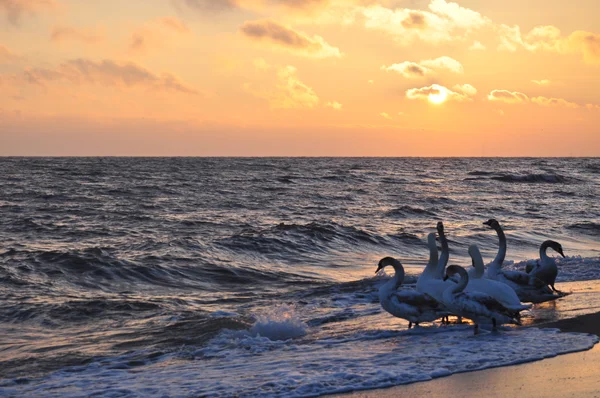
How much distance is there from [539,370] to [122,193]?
36.2 m

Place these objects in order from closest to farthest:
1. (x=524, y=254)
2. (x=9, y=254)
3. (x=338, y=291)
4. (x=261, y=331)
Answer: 1. (x=261, y=331)
2. (x=338, y=291)
3. (x=9, y=254)
4. (x=524, y=254)

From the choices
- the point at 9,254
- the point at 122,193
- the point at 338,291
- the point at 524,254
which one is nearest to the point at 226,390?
the point at 338,291

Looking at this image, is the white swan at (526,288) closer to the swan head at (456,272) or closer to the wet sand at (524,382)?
the swan head at (456,272)

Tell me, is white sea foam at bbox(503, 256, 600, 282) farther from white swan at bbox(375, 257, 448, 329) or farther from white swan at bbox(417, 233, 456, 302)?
white swan at bbox(375, 257, 448, 329)

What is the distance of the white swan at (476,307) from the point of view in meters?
9.89

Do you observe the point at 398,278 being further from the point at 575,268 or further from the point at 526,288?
the point at 575,268

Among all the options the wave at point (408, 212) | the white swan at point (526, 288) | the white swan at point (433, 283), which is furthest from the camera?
the wave at point (408, 212)

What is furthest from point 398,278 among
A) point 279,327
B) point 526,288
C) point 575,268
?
point 575,268

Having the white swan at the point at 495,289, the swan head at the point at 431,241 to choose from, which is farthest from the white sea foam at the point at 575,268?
the white swan at the point at 495,289

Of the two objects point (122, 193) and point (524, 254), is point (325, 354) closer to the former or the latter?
point (524, 254)

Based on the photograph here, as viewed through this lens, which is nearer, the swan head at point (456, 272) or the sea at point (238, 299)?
the sea at point (238, 299)

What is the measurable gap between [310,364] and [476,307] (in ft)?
9.00

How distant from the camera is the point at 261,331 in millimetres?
10477

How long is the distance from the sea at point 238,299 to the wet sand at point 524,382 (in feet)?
0.70
